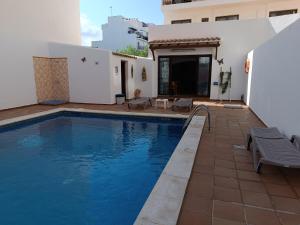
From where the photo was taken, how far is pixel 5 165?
16.9ft

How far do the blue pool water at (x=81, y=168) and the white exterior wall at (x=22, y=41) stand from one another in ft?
9.15

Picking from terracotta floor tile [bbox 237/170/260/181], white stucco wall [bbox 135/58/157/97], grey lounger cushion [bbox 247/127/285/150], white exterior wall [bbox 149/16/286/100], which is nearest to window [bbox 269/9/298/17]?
white exterior wall [bbox 149/16/286/100]

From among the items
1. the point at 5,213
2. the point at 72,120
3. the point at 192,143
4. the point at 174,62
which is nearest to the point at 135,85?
the point at 174,62

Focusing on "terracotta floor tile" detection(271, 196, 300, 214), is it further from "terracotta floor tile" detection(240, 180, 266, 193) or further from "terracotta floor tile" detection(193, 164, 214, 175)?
"terracotta floor tile" detection(193, 164, 214, 175)

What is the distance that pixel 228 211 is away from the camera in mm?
2742

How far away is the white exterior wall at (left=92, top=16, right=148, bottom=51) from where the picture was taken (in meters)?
46.4

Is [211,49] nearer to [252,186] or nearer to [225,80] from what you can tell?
[225,80]

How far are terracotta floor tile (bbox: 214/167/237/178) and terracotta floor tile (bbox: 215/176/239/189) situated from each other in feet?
0.36

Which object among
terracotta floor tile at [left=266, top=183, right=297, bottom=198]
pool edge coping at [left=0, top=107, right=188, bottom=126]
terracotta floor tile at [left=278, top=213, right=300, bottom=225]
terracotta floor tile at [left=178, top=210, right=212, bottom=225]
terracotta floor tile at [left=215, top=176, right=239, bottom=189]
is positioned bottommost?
terracotta floor tile at [left=278, top=213, right=300, bottom=225]

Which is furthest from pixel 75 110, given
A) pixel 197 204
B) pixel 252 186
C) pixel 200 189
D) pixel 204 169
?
pixel 252 186

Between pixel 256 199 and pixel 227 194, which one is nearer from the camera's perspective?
pixel 256 199

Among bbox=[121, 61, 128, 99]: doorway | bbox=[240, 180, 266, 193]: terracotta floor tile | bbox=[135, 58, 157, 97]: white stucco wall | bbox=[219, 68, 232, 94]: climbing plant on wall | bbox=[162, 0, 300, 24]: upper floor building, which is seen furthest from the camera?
bbox=[162, 0, 300, 24]: upper floor building

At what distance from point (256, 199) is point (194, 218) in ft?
3.29

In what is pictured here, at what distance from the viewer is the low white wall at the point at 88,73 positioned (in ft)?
37.2
